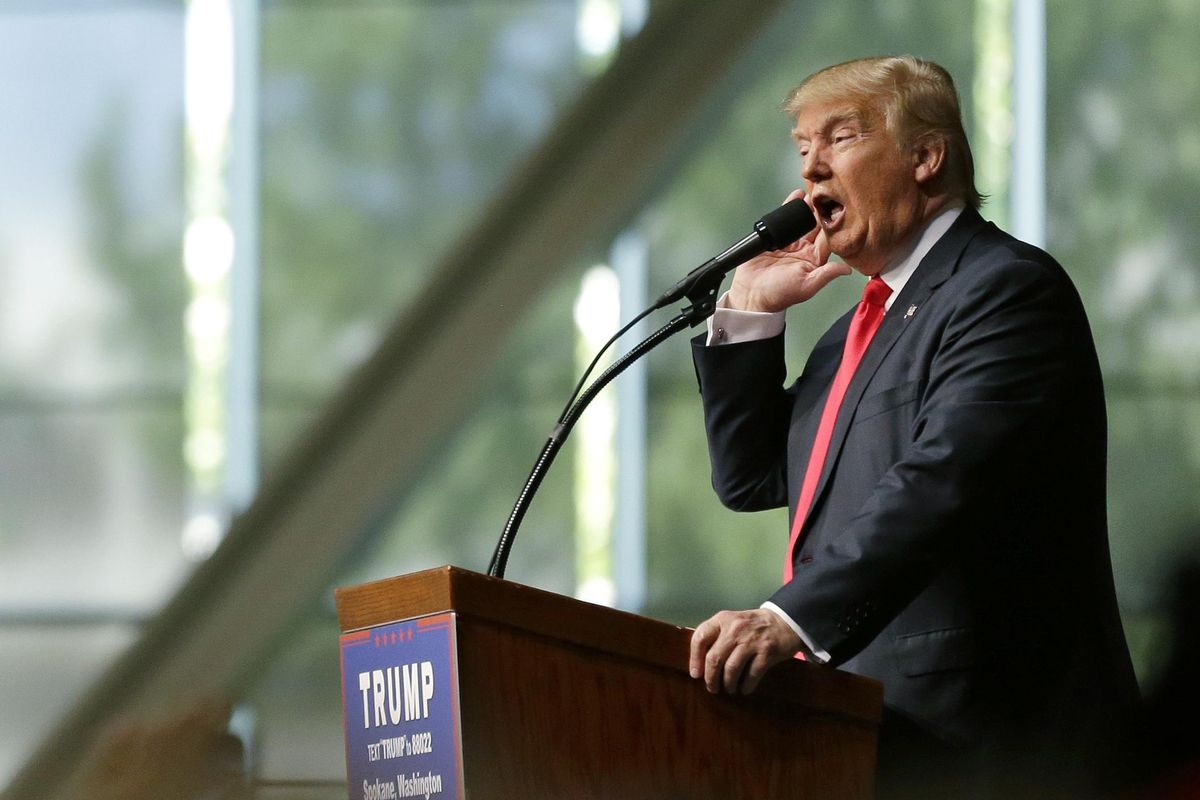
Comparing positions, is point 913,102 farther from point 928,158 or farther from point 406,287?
point 406,287

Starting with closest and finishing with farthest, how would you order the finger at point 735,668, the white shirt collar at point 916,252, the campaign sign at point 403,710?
the campaign sign at point 403,710
the finger at point 735,668
the white shirt collar at point 916,252

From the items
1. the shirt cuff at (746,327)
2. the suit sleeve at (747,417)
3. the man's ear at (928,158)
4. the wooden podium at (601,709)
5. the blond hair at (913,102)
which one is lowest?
the wooden podium at (601,709)

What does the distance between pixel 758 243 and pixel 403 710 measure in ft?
2.41

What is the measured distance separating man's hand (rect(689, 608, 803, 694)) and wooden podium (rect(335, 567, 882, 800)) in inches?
0.7

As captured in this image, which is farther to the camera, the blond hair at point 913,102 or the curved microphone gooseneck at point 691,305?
the blond hair at point 913,102

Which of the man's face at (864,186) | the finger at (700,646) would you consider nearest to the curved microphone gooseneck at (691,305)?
the man's face at (864,186)

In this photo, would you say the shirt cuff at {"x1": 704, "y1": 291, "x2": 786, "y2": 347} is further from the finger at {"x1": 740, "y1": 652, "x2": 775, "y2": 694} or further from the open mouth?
the finger at {"x1": 740, "y1": 652, "x2": 775, "y2": 694}

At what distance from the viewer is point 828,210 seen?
7.16ft

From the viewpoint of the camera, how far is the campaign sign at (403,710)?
1.49 metres

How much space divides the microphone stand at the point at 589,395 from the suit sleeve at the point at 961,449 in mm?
275

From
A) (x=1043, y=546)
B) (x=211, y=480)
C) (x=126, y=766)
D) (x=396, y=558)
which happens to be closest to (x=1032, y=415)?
(x=1043, y=546)

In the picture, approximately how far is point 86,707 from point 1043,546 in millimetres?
4213

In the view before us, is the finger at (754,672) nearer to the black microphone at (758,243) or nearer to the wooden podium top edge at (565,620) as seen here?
the wooden podium top edge at (565,620)

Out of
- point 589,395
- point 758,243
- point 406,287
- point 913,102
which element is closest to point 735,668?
point 589,395
